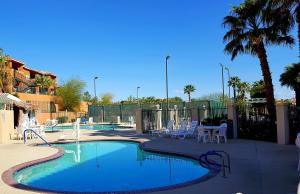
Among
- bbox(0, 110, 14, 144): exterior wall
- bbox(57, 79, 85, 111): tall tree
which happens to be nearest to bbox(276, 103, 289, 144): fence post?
bbox(0, 110, 14, 144): exterior wall

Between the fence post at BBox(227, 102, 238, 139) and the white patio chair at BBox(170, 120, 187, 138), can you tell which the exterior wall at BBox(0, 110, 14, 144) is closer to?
the white patio chair at BBox(170, 120, 187, 138)

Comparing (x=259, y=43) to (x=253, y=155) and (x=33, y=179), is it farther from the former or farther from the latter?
(x=33, y=179)

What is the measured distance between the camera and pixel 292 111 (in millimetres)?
15766

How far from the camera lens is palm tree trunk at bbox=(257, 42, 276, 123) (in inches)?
681

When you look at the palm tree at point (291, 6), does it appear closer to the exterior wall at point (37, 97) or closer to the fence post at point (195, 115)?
the fence post at point (195, 115)

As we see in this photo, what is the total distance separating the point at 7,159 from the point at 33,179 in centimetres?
305

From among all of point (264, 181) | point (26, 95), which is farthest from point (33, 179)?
point (26, 95)

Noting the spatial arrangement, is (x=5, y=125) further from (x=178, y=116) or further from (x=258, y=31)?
(x=258, y=31)

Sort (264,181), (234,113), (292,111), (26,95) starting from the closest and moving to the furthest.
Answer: (264,181) < (292,111) < (234,113) < (26,95)

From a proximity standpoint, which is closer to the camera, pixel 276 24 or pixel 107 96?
pixel 276 24

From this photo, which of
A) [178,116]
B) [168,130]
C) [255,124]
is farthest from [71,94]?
[255,124]

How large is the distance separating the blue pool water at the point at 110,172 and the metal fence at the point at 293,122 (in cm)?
503

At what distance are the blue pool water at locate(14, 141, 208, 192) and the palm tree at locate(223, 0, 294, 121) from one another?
6.66 metres

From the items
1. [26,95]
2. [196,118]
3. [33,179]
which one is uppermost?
[26,95]
